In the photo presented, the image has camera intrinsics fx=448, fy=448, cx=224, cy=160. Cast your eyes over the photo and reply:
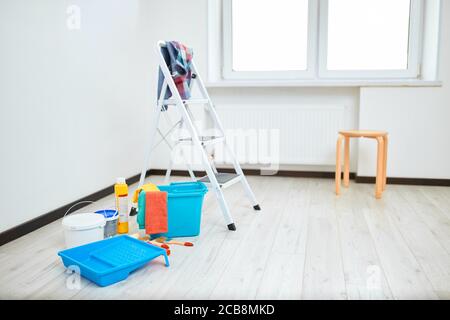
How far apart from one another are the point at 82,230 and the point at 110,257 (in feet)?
0.82

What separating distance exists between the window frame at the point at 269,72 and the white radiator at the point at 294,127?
31 cm

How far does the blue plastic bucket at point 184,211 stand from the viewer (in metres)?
2.26

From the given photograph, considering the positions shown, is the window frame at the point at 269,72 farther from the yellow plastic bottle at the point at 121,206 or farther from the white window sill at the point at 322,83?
the yellow plastic bottle at the point at 121,206

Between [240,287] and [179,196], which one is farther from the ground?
[179,196]

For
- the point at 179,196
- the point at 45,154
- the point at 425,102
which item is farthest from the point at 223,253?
the point at 425,102

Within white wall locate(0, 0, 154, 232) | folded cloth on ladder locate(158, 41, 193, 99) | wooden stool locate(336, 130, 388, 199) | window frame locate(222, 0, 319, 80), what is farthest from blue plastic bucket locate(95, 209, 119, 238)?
window frame locate(222, 0, 319, 80)

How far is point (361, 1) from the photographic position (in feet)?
12.3

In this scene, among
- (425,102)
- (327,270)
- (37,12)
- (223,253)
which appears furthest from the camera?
(425,102)

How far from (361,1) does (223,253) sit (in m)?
2.67

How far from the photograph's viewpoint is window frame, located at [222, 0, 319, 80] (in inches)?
151

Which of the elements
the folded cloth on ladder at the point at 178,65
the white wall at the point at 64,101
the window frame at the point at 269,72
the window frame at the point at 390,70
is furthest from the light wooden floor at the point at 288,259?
the window frame at the point at 269,72

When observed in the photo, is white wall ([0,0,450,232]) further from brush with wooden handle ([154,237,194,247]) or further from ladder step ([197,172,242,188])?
ladder step ([197,172,242,188])

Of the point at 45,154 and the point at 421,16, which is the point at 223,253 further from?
the point at 421,16

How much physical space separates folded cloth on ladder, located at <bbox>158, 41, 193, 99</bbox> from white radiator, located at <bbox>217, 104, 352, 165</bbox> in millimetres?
1245
